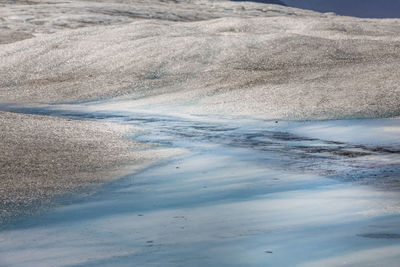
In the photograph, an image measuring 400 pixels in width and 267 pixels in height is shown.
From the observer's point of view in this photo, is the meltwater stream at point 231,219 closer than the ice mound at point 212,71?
Yes

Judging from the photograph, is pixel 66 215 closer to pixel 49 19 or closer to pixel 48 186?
pixel 48 186

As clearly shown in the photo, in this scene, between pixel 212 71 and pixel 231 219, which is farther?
pixel 212 71

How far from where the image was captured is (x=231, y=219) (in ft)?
18.5

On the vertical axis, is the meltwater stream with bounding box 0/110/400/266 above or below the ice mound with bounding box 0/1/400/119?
above

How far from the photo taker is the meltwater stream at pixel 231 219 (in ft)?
15.2

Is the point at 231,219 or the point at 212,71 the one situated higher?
the point at 231,219

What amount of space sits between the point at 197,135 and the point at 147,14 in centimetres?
3962

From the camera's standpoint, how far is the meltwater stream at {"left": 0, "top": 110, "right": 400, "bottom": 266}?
4.63m

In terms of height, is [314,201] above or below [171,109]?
above

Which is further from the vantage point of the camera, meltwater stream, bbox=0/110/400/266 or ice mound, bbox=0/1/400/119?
ice mound, bbox=0/1/400/119

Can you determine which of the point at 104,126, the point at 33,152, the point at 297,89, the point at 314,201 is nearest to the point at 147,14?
the point at 297,89

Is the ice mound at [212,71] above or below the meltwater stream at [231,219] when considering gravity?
below

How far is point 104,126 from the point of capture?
1234 centimetres

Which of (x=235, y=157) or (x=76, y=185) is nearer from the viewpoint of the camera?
(x=76, y=185)
